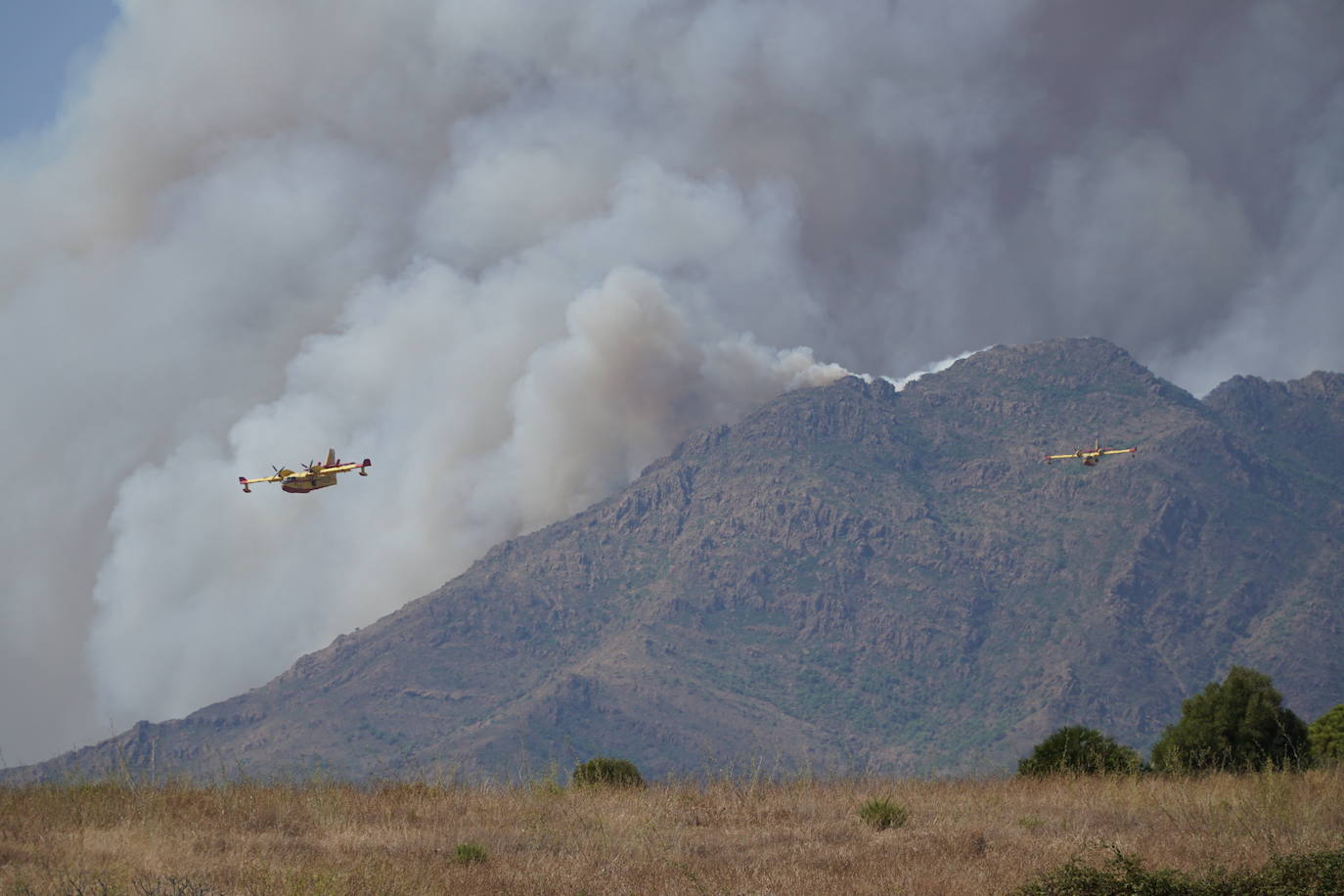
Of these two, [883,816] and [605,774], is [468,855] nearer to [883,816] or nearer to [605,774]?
[883,816]

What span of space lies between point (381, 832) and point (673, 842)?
18.5 feet

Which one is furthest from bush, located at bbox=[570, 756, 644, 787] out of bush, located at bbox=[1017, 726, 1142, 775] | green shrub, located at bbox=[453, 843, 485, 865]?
bush, located at bbox=[1017, 726, 1142, 775]

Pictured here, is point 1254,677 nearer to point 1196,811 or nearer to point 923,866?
point 1196,811

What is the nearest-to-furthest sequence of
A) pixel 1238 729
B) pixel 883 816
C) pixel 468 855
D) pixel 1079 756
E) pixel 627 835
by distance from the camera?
pixel 468 855, pixel 627 835, pixel 883 816, pixel 1079 756, pixel 1238 729

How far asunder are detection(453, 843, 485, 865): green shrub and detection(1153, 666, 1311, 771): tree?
2397 cm

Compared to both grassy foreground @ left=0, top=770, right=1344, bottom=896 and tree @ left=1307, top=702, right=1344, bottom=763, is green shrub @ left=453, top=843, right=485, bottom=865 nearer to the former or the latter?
grassy foreground @ left=0, top=770, right=1344, bottom=896

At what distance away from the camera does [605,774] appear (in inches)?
1390

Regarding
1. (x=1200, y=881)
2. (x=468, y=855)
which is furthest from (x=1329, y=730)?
(x=468, y=855)

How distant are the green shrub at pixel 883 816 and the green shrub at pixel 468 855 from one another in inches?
314

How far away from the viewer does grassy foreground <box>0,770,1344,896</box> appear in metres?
20.3

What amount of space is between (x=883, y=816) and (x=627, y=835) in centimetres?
528

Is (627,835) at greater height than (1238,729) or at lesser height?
greater

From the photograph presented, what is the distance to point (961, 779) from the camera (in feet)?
112

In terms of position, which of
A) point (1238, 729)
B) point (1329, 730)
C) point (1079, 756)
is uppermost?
point (1079, 756)
